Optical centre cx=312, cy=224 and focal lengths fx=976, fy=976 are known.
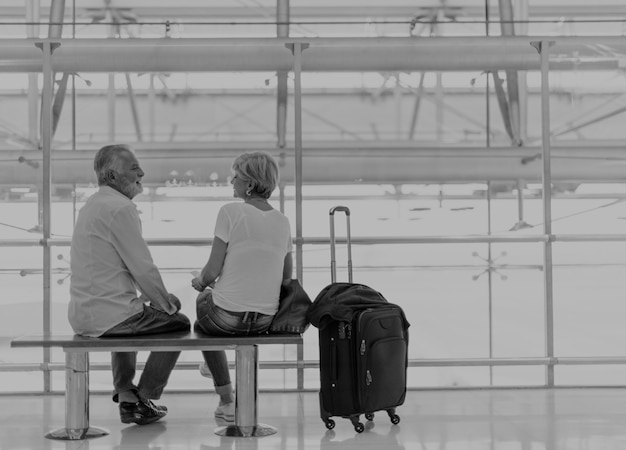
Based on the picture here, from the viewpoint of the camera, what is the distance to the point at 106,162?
4.06m

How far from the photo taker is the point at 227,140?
6094 millimetres

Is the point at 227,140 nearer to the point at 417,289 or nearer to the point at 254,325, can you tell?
the point at 417,289

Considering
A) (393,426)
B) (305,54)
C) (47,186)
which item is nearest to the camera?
(393,426)

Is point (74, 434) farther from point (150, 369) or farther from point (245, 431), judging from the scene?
point (245, 431)

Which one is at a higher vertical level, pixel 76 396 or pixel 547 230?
pixel 547 230

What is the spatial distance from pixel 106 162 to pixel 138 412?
3.60 ft

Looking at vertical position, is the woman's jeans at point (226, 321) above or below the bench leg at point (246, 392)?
above

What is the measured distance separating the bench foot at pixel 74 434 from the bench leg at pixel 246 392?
516 mm

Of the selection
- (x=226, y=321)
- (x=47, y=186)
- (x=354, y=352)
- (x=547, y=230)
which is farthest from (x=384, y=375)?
(x=47, y=186)

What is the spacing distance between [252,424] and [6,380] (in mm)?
2046

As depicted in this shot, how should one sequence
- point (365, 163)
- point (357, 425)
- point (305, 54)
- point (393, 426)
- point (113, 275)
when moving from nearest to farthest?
point (113, 275) → point (357, 425) → point (393, 426) → point (305, 54) → point (365, 163)

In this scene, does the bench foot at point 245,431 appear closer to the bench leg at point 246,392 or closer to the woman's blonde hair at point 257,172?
the bench leg at point 246,392

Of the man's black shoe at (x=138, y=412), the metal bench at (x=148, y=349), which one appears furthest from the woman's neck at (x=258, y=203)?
the man's black shoe at (x=138, y=412)

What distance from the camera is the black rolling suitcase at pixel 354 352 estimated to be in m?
3.99
